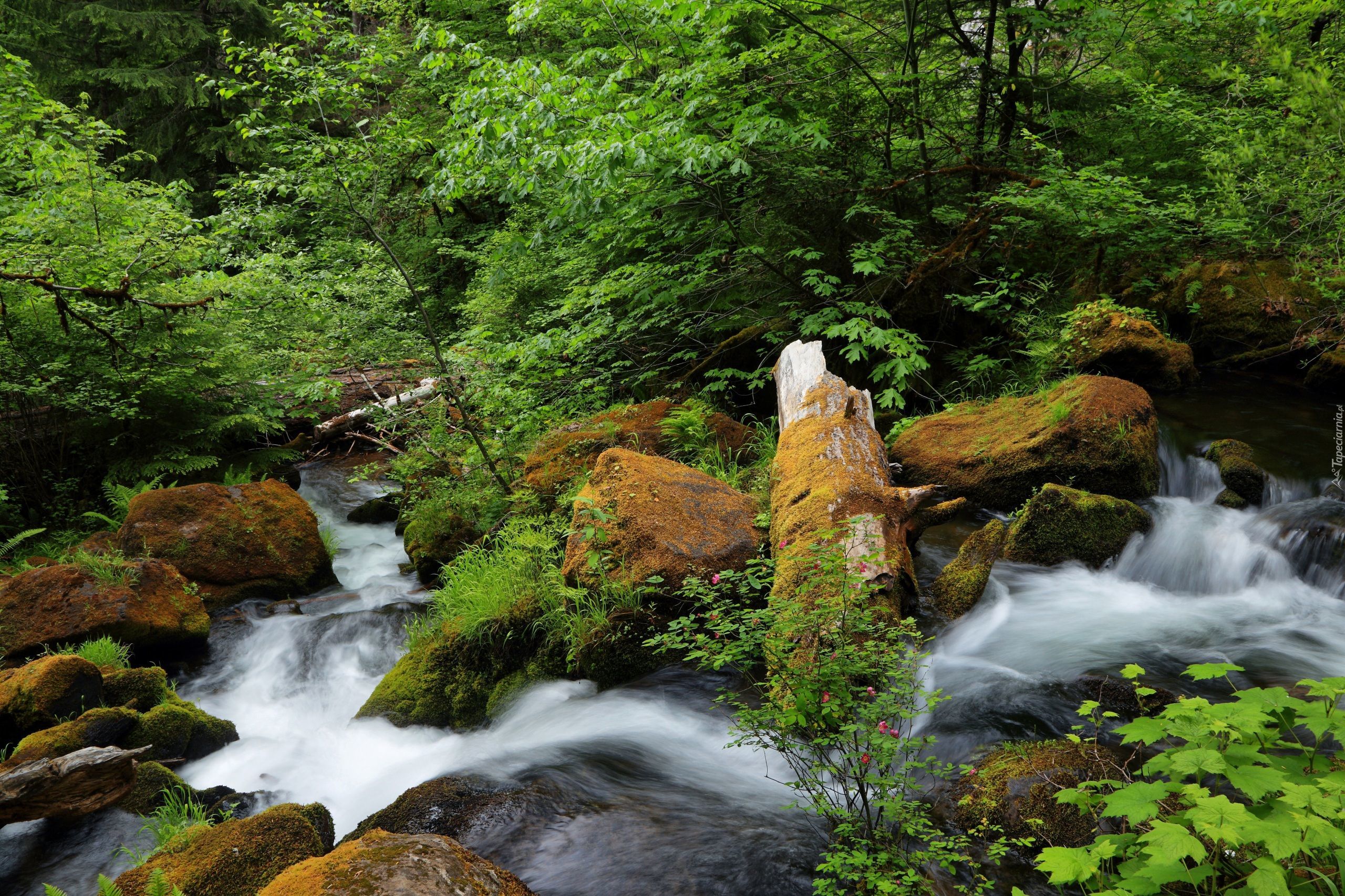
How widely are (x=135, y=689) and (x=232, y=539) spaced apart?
8.14 feet

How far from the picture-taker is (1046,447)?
6.46 metres

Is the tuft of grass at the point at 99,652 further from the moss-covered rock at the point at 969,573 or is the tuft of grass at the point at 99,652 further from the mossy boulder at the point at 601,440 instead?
the moss-covered rock at the point at 969,573

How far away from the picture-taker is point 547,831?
3566 mm

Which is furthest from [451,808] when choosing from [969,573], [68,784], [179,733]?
[969,573]

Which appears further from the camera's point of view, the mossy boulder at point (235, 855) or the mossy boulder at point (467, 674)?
the mossy boulder at point (467, 674)

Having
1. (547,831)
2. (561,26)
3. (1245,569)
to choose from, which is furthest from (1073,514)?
(561,26)

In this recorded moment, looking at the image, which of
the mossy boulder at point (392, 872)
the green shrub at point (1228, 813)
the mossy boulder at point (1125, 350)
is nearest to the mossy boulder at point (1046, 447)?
the mossy boulder at point (1125, 350)

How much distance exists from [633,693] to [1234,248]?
305 inches

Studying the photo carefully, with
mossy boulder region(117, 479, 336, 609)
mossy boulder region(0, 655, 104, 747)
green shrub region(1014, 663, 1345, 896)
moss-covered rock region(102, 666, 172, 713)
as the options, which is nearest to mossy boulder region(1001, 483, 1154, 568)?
green shrub region(1014, 663, 1345, 896)

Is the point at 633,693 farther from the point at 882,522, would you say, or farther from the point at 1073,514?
the point at 1073,514

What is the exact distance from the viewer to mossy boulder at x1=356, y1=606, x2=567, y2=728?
205 inches

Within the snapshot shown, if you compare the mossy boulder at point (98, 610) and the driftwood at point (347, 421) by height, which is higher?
the driftwood at point (347, 421)

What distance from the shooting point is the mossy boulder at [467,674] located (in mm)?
5199

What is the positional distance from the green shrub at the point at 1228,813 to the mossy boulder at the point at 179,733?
524 centimetres
